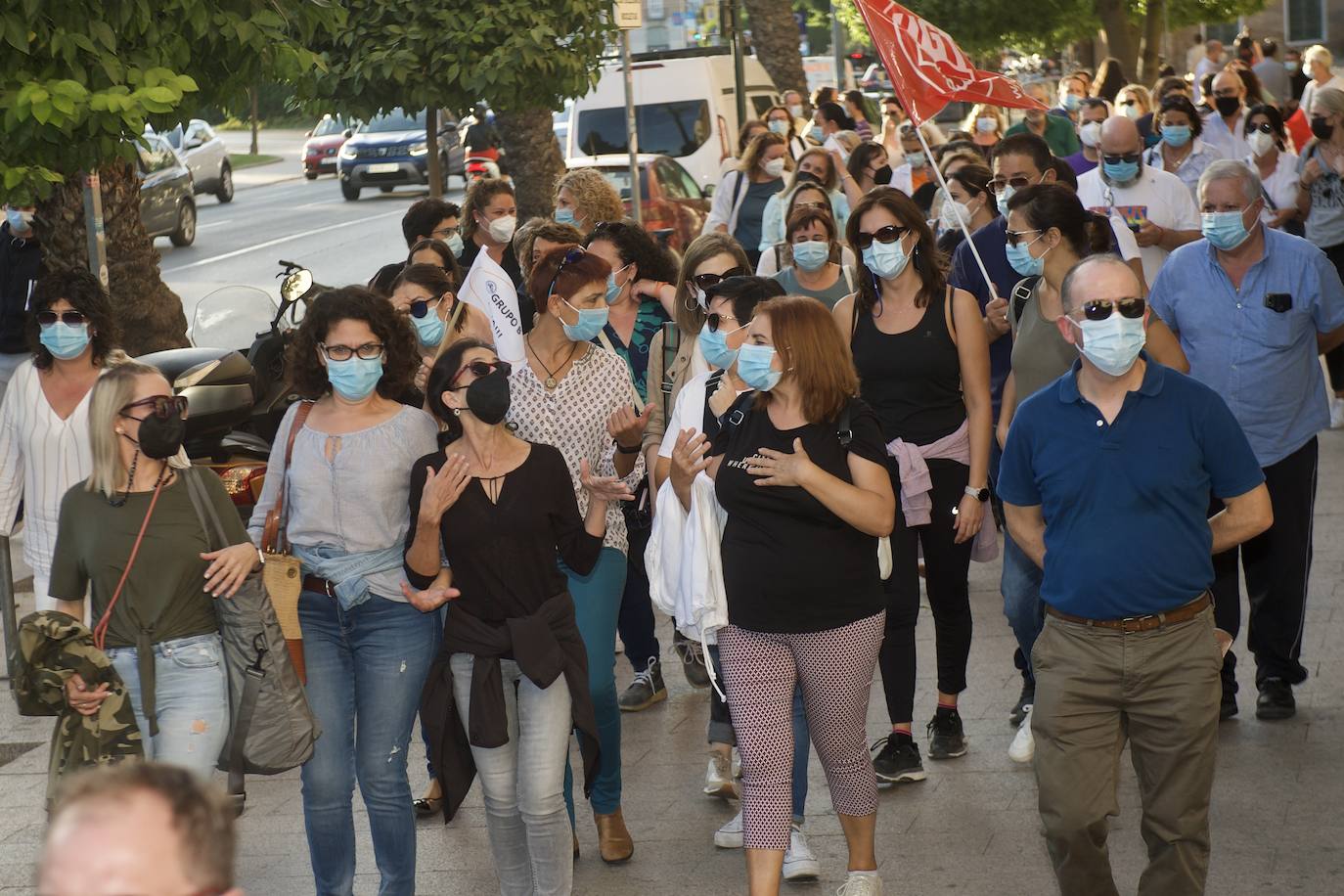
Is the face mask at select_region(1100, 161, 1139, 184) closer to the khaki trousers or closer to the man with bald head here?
the man with bald head

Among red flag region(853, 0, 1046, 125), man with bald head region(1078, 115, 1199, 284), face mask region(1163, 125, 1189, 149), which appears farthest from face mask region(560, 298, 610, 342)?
face mask region(1163, 125, 1189, 149)

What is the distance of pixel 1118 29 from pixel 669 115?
1251 centimetres

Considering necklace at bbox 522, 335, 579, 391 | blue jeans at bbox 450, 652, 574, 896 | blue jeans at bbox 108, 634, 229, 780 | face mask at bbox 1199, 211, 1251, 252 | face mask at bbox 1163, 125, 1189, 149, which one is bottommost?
blue jeans at bbox 450, 652, 574, 896

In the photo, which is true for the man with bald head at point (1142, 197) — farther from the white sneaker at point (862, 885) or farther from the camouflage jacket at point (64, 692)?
the camouflage jacket at point (64, 692)

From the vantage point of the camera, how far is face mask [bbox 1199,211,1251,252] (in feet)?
22.4

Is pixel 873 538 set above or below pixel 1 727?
above

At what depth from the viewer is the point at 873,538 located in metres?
5.46

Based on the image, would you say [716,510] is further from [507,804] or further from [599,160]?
[599,160]

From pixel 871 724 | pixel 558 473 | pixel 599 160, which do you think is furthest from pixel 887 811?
pixel 599 160

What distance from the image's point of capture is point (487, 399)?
536 centimetres

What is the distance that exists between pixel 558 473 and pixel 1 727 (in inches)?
156

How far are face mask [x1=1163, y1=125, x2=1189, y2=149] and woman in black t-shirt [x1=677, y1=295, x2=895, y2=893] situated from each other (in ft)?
24.7

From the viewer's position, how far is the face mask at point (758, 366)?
5.36 m

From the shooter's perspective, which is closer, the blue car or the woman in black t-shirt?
the woman in black t-shirt
